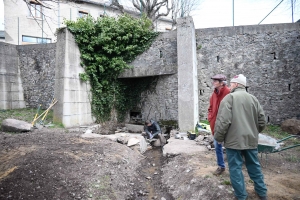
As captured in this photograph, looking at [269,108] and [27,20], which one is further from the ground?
[27,20]

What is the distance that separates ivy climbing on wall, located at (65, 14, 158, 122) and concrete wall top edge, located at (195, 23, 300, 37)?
2.44 meters

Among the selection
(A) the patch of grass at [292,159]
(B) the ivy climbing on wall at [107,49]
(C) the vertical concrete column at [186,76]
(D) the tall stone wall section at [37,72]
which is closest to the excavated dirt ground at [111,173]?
(A) the patch of grass at [292,159]

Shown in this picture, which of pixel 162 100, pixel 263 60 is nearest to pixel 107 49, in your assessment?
pixel 162 100

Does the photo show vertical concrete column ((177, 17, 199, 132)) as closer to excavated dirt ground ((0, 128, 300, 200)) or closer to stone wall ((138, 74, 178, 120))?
stone wall ((138, 74, 178, 120))

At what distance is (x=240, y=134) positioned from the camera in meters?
2.64

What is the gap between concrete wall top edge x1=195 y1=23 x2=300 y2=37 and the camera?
26.2 ft

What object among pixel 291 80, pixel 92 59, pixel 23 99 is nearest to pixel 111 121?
pixel 92 59

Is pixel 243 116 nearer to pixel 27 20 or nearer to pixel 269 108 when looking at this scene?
pixel 269 108

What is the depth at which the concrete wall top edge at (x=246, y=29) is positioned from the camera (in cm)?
798

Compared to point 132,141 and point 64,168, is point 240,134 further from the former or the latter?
point 132,141

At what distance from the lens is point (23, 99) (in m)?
11.3

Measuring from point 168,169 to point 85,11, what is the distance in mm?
17126

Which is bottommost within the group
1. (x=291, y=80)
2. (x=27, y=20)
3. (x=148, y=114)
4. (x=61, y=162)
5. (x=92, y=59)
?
(x=61, y=162)

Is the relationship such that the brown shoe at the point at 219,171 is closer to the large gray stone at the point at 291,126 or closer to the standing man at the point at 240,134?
the standing man at the point at 240,134
